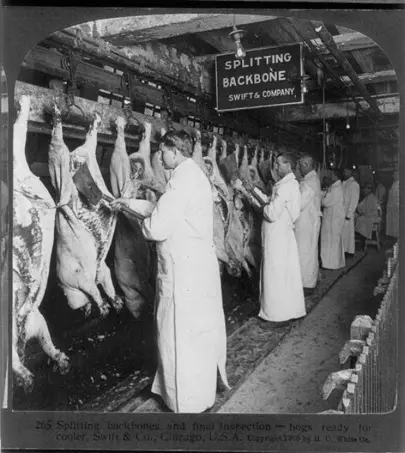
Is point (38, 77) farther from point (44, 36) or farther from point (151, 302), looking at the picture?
point (151, 302)

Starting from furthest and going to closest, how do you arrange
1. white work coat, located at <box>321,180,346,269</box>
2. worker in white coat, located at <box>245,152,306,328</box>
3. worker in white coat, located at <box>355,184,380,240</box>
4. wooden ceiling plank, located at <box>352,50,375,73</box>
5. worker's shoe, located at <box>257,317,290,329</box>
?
worker's shoe, located at <box>257,317,290,329</box>, worker in white coat, located at <box>245,152,306,328</box>, white work coat, located at <box>321,180,346,269</box>, wooden ceiling plank, located at <box>352,50,375,73</box>, worker in white coat, located at <box>355,184,380,240</box>

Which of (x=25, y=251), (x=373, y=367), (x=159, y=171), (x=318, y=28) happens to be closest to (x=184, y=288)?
(x=25, y=251)

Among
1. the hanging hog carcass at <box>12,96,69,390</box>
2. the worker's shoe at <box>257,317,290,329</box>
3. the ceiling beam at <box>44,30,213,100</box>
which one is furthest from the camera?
the worker's shoe at <box>257,317,290,329</box>

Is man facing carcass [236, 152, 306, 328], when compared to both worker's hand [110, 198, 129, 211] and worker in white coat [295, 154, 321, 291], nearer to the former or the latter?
worker in white coat [295, 154, 321, 291]

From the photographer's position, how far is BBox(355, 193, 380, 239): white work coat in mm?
3044

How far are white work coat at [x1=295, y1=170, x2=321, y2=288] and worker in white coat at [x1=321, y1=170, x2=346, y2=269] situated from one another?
0.08 metres

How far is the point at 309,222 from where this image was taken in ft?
14.8

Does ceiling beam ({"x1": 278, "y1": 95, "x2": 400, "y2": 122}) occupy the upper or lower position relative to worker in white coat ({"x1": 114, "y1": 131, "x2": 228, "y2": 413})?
upper

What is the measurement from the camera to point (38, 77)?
2.91 meters

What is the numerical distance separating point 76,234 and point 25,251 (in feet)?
1.27

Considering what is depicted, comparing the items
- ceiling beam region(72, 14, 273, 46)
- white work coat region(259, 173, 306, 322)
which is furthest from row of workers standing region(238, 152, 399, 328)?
ceiling beam region(72, 14, 273, 46)

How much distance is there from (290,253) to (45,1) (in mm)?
2559

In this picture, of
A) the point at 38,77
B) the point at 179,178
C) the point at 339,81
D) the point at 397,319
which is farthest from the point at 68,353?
the point at 339,81

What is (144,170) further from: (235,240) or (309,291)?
(309,291)
